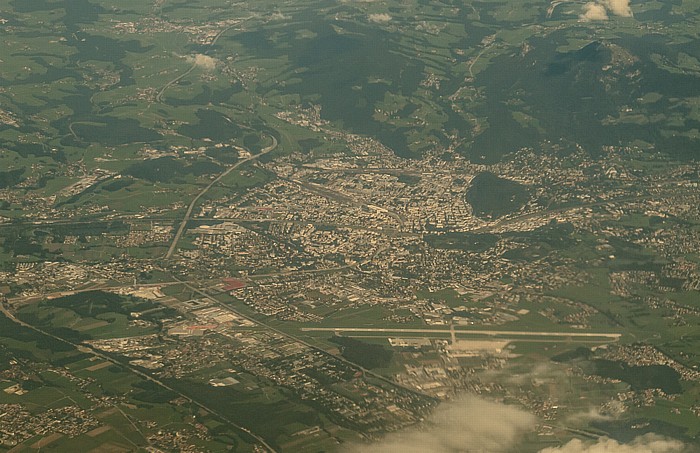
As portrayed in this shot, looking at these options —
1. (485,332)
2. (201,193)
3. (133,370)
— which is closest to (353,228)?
(201,193)

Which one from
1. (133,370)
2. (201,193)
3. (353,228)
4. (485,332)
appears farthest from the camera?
(201,193)

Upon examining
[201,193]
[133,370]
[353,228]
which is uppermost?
[133,370]

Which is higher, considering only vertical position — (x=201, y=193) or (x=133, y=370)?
(x=133, y=370)

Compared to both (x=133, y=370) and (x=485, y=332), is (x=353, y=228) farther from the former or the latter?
(x=133, y=370)

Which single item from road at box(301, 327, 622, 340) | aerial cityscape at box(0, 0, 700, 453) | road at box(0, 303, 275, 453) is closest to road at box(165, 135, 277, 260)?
aerial cityscape at box(0, 0, 700, 453)

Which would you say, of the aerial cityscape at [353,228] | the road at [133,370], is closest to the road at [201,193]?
the aerial cityscape at [353,228]

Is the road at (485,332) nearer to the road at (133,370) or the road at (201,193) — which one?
the road at (133,370)

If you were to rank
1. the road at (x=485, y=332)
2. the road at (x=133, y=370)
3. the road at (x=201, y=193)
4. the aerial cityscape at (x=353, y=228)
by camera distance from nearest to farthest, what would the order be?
the road at (x=133, y=370), the aerial cityscape at (x=353, y=228), the road at (x=485, y=332), the road at (x=201, y=193)

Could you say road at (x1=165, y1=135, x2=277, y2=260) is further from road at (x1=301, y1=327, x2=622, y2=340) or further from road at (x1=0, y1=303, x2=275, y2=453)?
road at (x1=301, y1=327, x2=622, y2=340)

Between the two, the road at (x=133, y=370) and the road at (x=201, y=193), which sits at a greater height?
the road at (x=133, y=370)

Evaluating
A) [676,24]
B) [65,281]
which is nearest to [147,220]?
[65,281]

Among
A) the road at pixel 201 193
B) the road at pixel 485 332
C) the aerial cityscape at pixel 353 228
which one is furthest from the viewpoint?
the road at pixel 201 193
